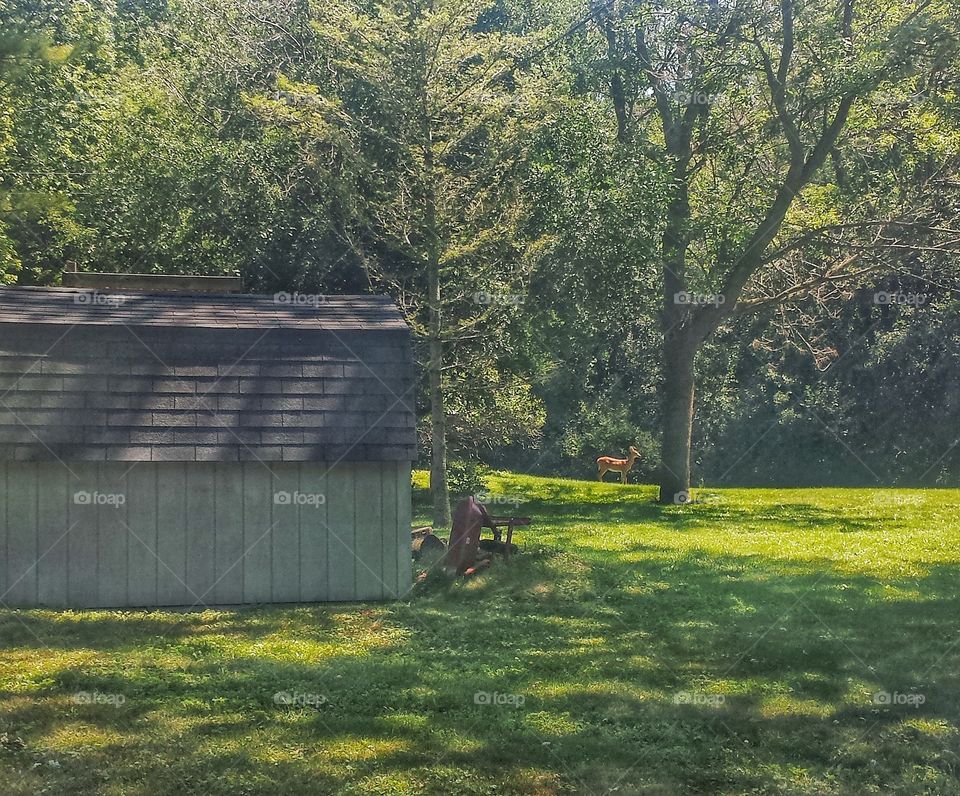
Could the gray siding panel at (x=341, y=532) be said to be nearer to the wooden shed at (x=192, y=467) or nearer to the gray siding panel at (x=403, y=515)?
the wooden shed at (x=192, y=467)

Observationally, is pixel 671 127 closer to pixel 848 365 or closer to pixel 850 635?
pixel 848 365

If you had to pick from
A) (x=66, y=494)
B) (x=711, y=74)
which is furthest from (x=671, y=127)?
(x=66, y=494)

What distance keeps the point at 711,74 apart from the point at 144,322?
54.4ft

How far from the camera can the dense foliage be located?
24.9 meters

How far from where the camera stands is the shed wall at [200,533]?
48.1 feet

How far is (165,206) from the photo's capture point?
28.8 meters

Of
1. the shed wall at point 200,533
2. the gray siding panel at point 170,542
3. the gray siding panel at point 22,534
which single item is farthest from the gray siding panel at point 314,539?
the gray siding panel at point 22,534

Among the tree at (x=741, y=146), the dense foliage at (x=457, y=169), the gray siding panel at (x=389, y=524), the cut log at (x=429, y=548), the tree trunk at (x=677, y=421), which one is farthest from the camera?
the tree trunk at (x=677, y=421)

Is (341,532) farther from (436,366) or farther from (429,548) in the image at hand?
(436,366)

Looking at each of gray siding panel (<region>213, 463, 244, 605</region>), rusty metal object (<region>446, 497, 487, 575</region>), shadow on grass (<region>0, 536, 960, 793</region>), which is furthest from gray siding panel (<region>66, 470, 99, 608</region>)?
rusty metal object (<region>446, 497, 487, 575</region>)

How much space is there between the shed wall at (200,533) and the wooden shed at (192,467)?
0.02 metres

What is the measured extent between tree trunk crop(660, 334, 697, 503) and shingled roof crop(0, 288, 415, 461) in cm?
1500

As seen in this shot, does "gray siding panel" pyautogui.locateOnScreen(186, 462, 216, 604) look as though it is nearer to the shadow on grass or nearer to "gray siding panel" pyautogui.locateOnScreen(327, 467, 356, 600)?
the shadow on grass

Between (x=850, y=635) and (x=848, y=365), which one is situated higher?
(x=848, y=365)
